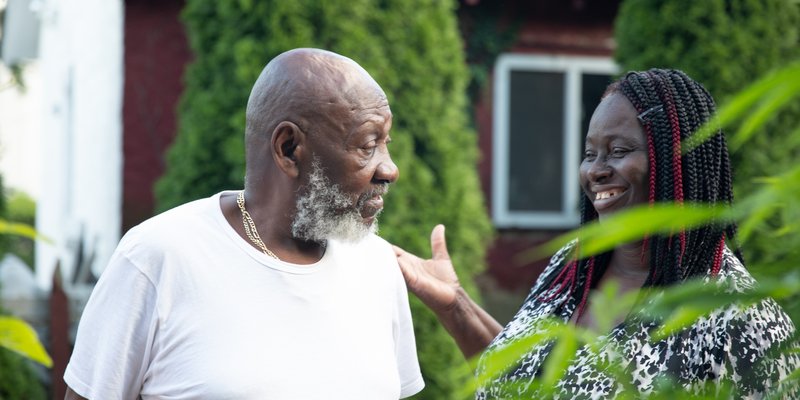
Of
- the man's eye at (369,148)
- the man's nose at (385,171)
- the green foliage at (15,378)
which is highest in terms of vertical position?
the man's eye at (369,148)

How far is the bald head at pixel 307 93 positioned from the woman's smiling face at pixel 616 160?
0.57m

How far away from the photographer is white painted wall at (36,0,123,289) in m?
8.19

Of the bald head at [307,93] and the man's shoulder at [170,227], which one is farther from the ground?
the bald head at [307,93]

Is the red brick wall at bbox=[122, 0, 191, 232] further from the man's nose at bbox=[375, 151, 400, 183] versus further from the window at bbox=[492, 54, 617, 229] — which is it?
the man's nose at bbox=[375, 151, 400, 183]

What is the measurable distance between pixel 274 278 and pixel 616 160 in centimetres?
88

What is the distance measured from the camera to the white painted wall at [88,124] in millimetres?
8188

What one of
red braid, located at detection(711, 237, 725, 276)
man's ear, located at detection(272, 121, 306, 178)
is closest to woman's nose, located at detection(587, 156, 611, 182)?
red braid, located at detection(711, 237, 725, 276)

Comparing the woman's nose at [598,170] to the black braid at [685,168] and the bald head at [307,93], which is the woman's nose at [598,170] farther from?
the bald head at [307,93]

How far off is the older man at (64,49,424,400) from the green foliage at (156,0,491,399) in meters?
3.09

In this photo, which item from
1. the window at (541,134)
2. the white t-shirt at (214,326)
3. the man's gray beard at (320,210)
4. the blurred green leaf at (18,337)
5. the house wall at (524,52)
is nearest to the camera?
the blurred green leaf at (18,337)

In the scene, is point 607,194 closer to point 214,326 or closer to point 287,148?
point 287,148

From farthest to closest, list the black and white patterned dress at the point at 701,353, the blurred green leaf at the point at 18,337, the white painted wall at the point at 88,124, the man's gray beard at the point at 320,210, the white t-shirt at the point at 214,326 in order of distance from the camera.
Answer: the white painted wall at the point at 88,124
the man's gray beard at the point at 320,210
the white t-shirt at the point at 214,326
the black and white patterned dress at the point at 701,353
the blurred green leaf at the point at 18,337

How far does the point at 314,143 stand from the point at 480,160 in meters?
7.17

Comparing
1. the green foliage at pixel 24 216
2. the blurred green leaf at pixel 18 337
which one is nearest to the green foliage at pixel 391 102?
the blurred green leaf at pixel 18 337
